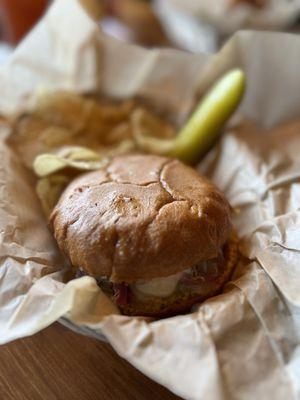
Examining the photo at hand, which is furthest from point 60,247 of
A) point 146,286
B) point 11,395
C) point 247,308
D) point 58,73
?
point 58,73

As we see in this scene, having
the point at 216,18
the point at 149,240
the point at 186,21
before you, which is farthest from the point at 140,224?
the point at 186,21

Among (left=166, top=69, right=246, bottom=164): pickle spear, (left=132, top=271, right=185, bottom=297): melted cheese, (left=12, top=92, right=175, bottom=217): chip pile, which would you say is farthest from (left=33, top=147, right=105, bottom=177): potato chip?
(left=132, top=271, right=185, bottom=297): melted cheese

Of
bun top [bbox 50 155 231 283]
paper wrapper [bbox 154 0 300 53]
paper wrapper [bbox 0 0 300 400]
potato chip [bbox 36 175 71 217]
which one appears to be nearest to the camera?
paper wrapper [bbox 0 0 300 400]

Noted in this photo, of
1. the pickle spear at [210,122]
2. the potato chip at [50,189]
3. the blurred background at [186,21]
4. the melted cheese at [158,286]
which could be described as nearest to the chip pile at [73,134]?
the potato chip at [50,189]

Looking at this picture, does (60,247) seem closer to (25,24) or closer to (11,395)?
(11,395)

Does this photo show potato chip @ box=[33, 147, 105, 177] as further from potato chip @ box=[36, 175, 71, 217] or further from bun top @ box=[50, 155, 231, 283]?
bun top @ box=[50, 155, 231, 283]
